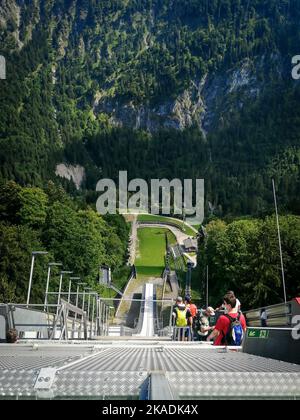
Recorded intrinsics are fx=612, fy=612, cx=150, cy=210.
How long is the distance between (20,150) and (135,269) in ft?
288

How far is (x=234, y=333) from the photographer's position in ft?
38.0

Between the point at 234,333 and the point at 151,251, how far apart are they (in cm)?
11071

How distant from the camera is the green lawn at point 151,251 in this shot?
328 feet

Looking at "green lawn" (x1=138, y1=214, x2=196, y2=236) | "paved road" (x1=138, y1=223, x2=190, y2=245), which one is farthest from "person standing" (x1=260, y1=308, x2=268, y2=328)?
"green lawn" (x1=138, y1=214, x2=196, y2=236)

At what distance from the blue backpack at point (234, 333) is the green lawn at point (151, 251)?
8239cm

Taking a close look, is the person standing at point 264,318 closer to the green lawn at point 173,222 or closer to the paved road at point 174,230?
the paved road at point 174,230

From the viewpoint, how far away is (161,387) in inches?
131

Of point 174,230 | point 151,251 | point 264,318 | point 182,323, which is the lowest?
point 182,323

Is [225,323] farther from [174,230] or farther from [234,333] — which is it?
[174,230]

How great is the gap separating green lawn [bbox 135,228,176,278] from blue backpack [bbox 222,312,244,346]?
82.4 m

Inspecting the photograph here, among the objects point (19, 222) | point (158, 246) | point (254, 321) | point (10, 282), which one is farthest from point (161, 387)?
point (158, 246)

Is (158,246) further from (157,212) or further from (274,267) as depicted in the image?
(274,267)

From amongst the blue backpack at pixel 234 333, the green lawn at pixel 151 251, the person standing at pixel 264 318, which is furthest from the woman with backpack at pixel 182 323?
the green lawn at pixel 151 251

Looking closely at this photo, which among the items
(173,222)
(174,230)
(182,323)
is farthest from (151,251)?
(182,323)
